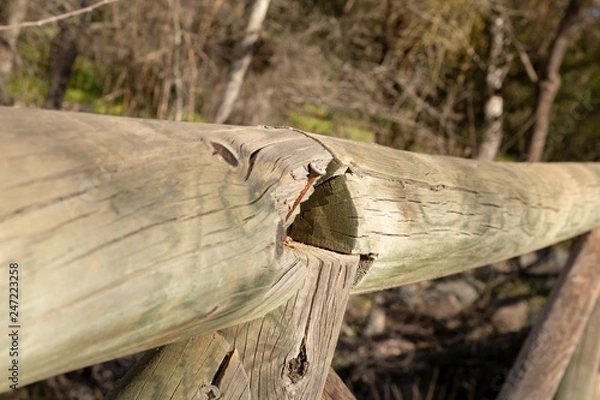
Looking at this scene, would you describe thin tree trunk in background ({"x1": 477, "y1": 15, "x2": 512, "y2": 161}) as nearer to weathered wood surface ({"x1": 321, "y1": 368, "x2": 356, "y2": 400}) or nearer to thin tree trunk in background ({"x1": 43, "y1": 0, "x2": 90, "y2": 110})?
thin tree trunk in background ({"x1": 43, "y1": 0, "x2": 90, "y2": 110})

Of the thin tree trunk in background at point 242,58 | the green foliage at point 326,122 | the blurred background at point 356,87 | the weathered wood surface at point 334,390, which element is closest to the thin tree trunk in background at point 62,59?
the blurred background at point 356,87

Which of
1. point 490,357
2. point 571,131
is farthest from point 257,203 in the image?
point 571,131

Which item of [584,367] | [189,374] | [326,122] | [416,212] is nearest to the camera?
[189,374]

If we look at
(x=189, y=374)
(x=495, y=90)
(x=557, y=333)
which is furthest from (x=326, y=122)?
(x=189, y=374)

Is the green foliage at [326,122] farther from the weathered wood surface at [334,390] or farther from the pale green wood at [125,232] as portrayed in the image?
the pale green wood at [125,232]

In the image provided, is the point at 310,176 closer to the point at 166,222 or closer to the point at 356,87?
the point at 166,222

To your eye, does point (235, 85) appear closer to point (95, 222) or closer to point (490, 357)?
point (490, 357)

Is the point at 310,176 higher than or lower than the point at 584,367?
higher
